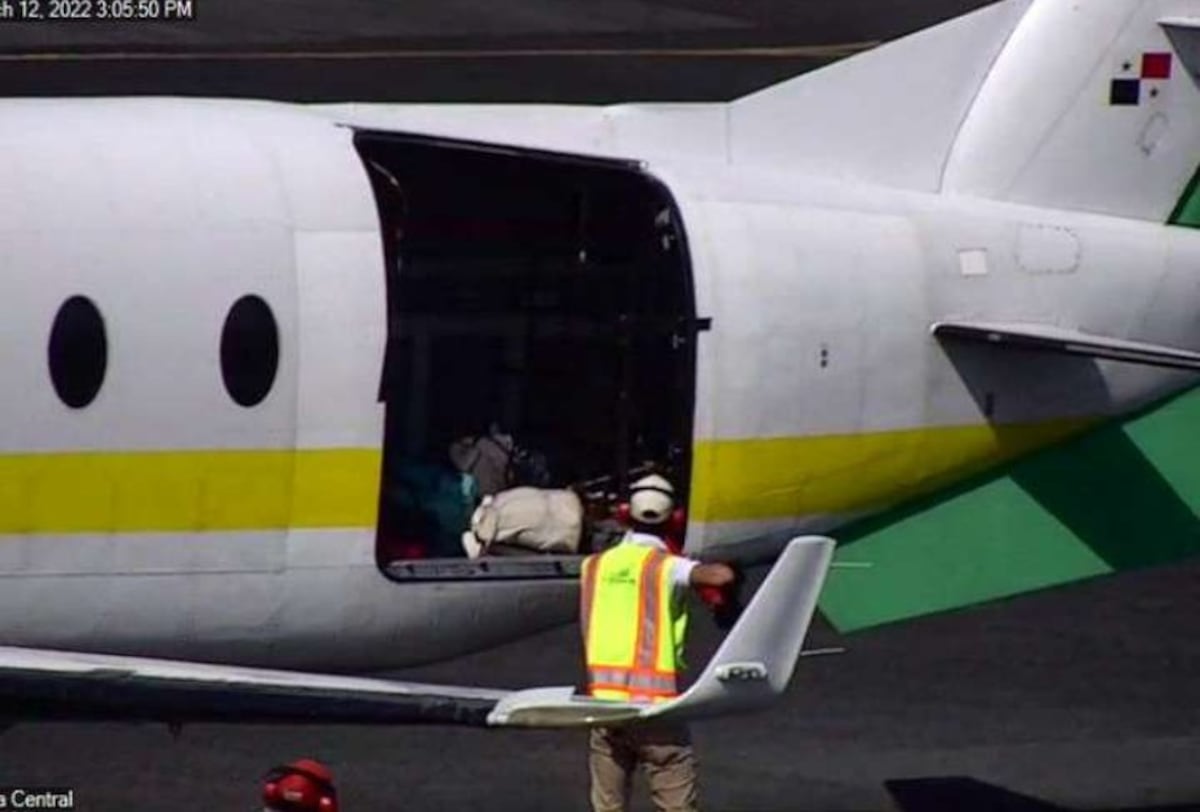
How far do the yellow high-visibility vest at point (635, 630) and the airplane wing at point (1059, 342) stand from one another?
6.11ft

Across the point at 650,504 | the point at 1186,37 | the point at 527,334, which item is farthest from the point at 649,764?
the point at 1186,37

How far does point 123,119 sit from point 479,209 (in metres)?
1.55

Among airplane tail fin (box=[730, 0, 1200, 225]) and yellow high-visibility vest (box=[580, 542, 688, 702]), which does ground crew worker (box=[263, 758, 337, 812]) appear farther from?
airplane tail fin (box=[730, 0, 1200, 225])

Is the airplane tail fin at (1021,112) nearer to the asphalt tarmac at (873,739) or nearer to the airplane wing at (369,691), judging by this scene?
the asphalt tarmac at (873,739)

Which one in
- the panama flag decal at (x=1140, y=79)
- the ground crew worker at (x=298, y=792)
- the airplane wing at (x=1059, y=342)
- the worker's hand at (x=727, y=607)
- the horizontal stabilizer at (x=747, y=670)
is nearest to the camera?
the ground crew worker at (x=298, y=792)

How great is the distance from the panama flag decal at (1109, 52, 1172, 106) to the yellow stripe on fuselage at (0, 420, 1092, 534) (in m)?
1.40

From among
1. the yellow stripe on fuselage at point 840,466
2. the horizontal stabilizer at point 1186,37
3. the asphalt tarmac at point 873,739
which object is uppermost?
the horizontal stabilizer at point 1186,37

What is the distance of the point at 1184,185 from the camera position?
12945mm

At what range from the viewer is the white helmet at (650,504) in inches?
430

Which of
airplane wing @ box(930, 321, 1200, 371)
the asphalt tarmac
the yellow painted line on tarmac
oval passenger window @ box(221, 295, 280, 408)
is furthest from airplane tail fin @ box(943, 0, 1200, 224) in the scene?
the yellow painted line on tarmac

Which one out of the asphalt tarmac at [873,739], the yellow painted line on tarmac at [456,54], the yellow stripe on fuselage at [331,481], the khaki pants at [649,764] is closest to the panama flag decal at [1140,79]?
the yellow stripe on fuselage at [331,481]

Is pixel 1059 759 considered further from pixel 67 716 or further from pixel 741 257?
pixel 67 716

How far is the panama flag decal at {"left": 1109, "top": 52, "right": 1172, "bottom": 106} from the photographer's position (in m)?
12.8

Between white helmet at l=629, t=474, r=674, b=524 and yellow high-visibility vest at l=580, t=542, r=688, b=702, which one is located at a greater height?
white helmet at l=629, t=474, r=674, b=524
